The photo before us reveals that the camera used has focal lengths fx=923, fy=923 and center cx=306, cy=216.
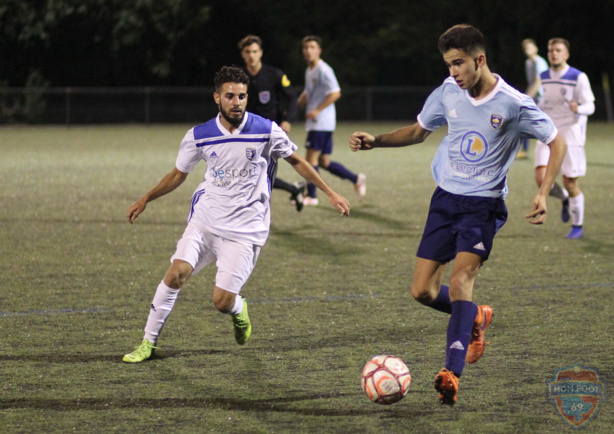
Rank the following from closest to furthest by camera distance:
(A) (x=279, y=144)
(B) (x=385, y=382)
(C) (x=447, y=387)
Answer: (C) (x=447, y=387) < (B) (x=385, y=382) < (A) (x=279, y=144)

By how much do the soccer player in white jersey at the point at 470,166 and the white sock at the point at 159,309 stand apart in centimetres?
140

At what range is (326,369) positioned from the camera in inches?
201

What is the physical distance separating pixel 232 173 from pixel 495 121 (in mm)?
1578

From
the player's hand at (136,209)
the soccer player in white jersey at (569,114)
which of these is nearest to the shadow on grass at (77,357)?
the player's hand at (136,209)

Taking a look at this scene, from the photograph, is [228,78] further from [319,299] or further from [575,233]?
[575,233]

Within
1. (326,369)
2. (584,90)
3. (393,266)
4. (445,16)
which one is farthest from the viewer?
(445,16)

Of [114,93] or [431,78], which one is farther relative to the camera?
[431,78]

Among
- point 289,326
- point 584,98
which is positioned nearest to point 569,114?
point 584,98

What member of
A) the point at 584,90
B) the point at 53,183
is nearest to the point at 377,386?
the point at 584,90

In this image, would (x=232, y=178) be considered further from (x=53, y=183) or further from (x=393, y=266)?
(x=53, y=183)

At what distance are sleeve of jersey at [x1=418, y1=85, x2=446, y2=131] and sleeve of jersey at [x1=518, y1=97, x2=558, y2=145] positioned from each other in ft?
1.46

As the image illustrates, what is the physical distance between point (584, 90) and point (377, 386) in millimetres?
6169

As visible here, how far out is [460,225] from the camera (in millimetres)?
4746

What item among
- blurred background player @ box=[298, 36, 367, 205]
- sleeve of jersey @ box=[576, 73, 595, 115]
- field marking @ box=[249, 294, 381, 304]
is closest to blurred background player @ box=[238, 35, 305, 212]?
blurred background player @ box=[298, 36, 367, 205]
